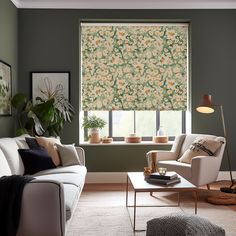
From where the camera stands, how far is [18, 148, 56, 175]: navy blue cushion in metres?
4.41

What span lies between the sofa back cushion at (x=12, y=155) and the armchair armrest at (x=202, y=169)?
85.9 inches

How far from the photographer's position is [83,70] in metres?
6.47

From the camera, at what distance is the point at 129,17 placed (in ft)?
20.8

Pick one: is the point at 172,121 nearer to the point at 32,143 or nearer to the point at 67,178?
the point at 32,143

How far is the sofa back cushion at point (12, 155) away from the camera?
3.94 meters

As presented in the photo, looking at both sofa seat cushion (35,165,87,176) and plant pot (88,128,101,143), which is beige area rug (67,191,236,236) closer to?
sofa seat cushion (35,165,87,176)

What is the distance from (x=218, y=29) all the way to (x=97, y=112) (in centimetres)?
248

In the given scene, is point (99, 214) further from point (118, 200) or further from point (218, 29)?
point (218, 29)

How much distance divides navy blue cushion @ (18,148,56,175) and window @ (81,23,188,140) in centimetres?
198

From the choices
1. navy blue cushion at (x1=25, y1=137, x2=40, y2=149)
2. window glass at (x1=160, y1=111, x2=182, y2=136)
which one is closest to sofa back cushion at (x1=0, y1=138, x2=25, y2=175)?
navy blue cushion at (x1=25, y1=137, x2=40, y2=149)

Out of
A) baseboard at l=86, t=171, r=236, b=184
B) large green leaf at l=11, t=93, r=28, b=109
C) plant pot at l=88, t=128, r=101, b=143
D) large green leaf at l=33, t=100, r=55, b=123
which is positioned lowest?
baseboard at l=86, t=171, r=236, b=184

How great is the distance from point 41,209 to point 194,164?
2.66 m

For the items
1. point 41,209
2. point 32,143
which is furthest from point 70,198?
point 32,143

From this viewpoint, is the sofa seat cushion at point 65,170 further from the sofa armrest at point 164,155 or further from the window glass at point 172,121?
the window glass at point 172,121
